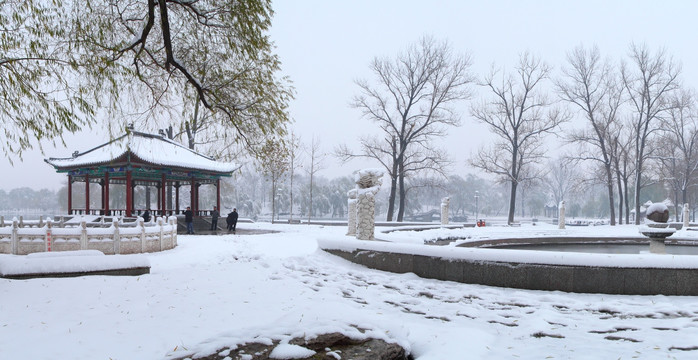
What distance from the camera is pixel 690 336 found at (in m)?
4.64

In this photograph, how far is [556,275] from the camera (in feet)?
23.0

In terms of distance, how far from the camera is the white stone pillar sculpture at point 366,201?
13211 millimetres

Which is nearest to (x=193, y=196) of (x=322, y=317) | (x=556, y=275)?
(x=556, y=275)

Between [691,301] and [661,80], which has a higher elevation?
[661,80]

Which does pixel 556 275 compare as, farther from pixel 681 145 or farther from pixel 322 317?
pixel 681 145

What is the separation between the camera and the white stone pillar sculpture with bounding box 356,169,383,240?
43.3 feet

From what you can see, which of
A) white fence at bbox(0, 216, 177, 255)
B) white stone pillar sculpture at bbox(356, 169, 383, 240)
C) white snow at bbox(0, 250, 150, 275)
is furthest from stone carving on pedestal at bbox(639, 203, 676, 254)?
white fence at bbox(0, 216, 177, 255)

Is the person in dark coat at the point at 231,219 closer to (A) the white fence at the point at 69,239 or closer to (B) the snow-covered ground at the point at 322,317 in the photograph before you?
(A) the white fence at the point at 69,239

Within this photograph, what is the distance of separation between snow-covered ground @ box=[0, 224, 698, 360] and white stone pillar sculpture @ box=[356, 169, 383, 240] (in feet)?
16.4

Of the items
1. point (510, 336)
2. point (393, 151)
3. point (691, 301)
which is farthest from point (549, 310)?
point (393, 151)

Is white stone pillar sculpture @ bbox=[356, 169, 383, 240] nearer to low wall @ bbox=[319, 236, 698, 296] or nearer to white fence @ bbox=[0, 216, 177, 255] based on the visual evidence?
low wall @ bbox=[319, 236, 698, 296]

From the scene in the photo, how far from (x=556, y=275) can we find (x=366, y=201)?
6.95 meters

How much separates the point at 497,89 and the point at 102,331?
3296 cm

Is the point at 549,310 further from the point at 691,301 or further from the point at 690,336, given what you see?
the point at 691,301
